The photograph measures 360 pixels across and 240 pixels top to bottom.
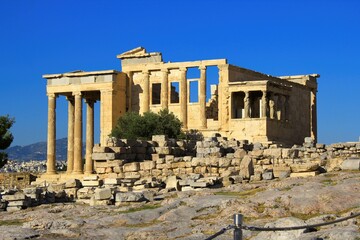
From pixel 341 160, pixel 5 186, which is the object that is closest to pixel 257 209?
pixel 341 160

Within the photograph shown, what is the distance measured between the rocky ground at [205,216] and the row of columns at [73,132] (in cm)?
3451

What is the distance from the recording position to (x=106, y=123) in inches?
2165

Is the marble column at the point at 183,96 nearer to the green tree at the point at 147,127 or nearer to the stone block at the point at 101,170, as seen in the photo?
the green tree at the point at 147,127

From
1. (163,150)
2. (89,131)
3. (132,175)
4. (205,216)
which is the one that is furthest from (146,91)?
(205,216)

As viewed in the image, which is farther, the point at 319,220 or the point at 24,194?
the point at 24,194

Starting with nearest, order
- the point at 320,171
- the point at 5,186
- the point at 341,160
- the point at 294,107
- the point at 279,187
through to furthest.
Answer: the point at 279,187, the point at 320,171, the point at 341,160, the point at 5,186, the point at 294,107

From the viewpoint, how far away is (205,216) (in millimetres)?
16172

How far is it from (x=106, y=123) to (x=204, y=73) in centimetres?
720

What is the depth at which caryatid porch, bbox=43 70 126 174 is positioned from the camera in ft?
178

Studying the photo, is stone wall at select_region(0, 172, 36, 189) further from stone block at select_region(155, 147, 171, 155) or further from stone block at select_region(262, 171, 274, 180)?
stone block at select_region(262, 171, 274, 180)

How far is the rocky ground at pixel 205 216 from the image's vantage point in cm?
1417

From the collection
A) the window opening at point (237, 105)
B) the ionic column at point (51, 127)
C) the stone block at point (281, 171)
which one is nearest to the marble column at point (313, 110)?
the window opening at point (237, 105)

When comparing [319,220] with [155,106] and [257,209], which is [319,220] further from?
[155,106]

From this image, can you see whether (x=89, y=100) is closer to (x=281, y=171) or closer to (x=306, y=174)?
(x=281, y=171)
